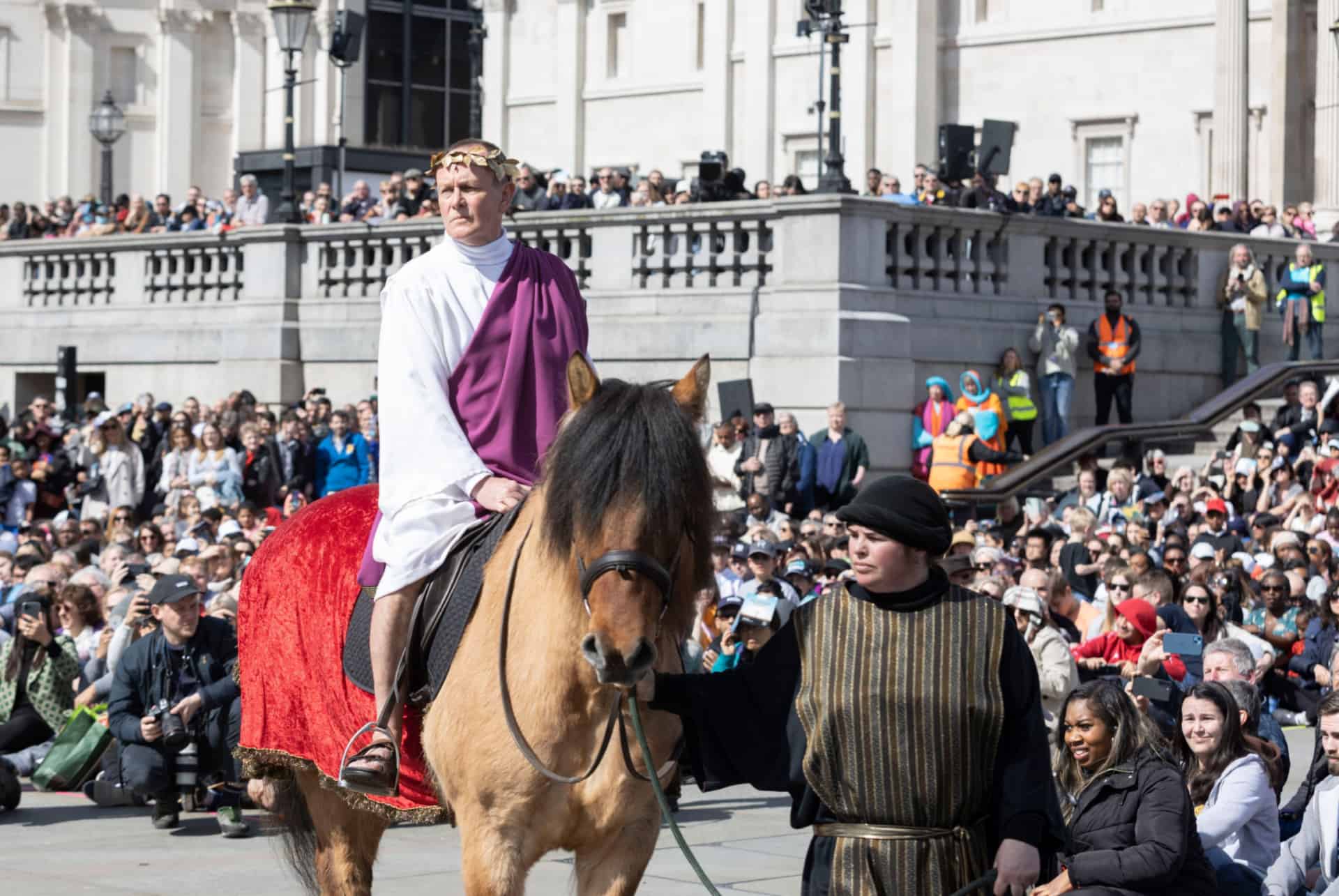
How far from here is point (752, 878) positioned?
10883 mm

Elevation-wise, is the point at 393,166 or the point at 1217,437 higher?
the point at 393,166

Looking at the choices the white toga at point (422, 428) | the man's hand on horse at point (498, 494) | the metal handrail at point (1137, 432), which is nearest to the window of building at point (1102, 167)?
the metal handrail at point (1137, 432)

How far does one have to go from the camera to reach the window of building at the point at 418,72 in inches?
2288

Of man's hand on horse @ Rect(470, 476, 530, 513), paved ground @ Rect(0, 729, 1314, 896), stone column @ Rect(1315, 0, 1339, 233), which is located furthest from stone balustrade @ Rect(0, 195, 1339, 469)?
man's hand on horse @ Rect(470, 476, 530, 513)

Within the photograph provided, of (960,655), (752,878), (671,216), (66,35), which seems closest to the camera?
(960,655)

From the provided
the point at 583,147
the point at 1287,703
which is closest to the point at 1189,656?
the point at 1287,703

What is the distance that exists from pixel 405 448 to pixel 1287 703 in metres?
9.53

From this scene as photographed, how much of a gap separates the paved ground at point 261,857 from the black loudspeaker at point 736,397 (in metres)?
8.16

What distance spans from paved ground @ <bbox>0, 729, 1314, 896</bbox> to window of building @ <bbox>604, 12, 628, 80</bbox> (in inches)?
1548

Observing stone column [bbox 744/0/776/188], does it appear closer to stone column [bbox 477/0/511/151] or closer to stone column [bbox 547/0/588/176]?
stone column [bbox 547/0/588/176]

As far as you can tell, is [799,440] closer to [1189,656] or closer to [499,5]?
[1189,656]

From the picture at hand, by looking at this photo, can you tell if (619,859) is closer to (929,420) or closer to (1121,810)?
(1121,810)

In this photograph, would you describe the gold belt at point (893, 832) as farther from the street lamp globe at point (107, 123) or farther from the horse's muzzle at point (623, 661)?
the street lamp globe at point (107, 123)

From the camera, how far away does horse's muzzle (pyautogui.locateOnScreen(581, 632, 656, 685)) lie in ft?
19.9
